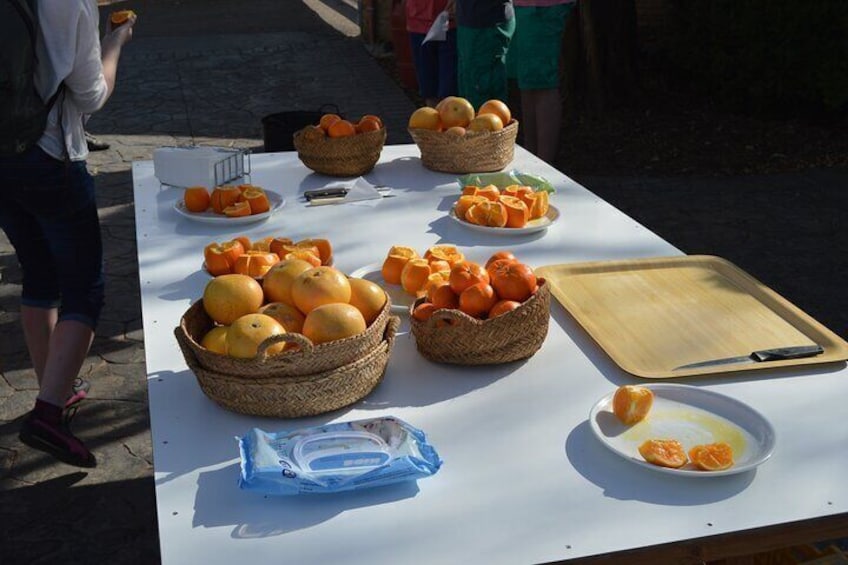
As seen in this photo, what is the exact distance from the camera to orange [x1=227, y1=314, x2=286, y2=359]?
178 centimetres

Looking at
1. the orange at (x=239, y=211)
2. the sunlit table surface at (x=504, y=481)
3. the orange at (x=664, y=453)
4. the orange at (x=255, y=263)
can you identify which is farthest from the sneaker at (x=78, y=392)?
the orange at (x=664, y=453)

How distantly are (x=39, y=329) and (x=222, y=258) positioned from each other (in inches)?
47.1

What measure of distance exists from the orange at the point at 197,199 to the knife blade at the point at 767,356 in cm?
148

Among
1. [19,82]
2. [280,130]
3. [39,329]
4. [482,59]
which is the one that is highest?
[19,82]

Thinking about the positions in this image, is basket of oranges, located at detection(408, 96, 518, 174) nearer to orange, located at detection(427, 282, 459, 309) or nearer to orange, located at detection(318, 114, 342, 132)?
orange, located at detection(318, 114, 342, 132)

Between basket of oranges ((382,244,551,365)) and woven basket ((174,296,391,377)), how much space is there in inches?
6.8

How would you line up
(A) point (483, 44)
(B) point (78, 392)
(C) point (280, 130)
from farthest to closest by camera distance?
(A) point (483, 44), (C) point (280, 130), (B) point (78, 392)

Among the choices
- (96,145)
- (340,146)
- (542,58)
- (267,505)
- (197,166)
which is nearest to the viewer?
(267,505)

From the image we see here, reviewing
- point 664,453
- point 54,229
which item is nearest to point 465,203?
point 54,229

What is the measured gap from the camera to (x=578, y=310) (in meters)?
2.27

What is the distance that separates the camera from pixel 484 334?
77.2 inches

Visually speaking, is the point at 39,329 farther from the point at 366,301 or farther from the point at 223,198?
the point at 366,301

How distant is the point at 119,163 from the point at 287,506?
561 centimetres

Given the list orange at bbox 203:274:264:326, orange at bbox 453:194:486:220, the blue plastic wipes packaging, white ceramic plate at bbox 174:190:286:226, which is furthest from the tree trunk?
the blue plastic wipes packaging
